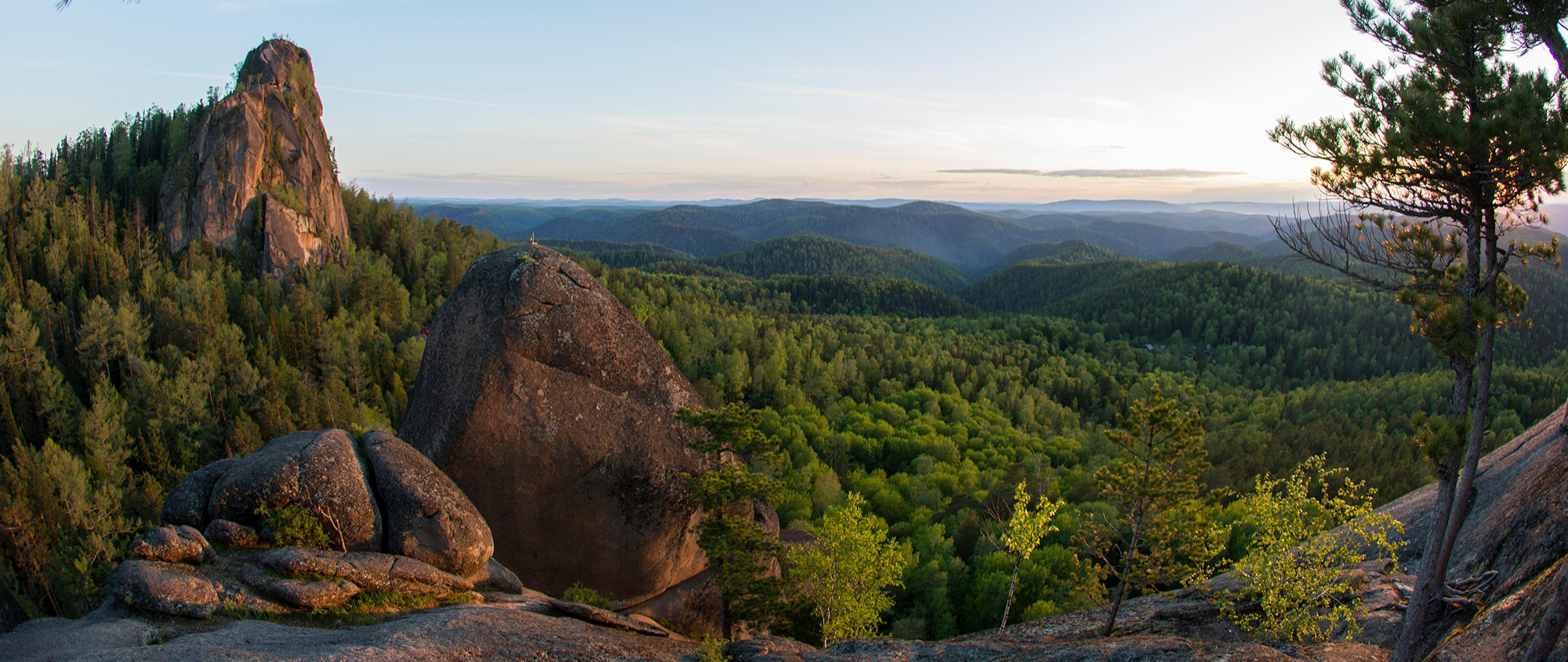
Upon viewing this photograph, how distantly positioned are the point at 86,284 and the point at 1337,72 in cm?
13329

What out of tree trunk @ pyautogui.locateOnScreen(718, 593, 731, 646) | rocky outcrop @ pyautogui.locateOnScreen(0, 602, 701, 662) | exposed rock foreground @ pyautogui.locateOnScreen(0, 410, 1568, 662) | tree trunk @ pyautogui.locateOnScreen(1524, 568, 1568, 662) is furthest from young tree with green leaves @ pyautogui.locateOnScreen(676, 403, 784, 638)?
tree trunk @ pyautogui.locateOnScreen(1524, 568, 1568, 662)

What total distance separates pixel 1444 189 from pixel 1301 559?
10.1 meters

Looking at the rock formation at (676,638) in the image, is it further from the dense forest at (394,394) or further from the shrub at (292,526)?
the dense forest at (394,394)

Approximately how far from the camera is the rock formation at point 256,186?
9650 centimetres

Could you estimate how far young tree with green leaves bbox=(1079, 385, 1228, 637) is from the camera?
20750 millimetres

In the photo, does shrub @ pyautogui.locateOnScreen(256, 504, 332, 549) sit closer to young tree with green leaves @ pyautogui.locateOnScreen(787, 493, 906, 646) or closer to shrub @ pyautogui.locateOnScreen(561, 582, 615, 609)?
shrub @ pyautogui.locateOnScreen(561, 582, 615, 609)

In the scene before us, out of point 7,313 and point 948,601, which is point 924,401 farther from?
point 7,313

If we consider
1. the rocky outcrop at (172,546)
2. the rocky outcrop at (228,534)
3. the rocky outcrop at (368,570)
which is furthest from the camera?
the rocky outcrop at (228,534)

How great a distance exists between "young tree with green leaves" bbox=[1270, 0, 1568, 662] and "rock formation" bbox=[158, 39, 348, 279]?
4696 inches

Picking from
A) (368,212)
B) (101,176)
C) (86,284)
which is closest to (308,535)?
(86,284)

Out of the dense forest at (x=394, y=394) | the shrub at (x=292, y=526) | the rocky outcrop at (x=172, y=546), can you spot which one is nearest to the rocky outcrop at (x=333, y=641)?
the rocky outcrop at (x=172, y=546)

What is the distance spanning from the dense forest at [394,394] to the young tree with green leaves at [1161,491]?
9504 millimetres

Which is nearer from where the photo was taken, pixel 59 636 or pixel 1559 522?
pixel 59 636

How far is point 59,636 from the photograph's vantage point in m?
11.6
